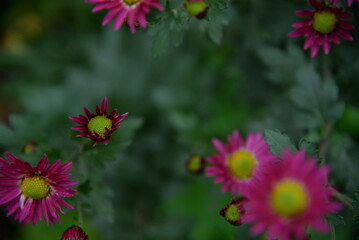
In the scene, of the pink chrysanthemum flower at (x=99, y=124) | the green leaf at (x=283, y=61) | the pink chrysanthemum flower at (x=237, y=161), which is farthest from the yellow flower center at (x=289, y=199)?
the green leaf at (x=283, y=61)

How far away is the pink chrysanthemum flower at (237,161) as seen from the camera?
1.99 metres

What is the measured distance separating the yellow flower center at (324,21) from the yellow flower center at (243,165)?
0.70 meters

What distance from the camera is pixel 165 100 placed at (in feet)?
10.8

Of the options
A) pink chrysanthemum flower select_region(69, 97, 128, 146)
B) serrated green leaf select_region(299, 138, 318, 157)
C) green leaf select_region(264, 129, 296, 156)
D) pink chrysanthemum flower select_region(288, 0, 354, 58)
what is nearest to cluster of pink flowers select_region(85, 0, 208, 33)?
pink chrysanthemum flower select_region(69, 97, 128, 146)

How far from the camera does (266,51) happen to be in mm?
2639

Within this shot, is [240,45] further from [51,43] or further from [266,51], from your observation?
[51,43]

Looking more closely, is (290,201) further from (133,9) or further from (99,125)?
(133,9)

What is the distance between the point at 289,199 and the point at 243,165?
2.57 ft

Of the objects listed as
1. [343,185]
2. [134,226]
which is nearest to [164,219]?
[134,226]

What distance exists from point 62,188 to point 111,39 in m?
2.22

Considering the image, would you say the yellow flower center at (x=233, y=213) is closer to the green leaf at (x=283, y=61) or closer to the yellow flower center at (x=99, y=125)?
the yellow flower center at (x=99, y=125)

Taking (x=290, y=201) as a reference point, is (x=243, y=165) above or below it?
above

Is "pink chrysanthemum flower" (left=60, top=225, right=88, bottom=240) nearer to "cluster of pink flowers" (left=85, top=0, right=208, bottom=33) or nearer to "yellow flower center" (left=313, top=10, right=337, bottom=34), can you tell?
"cluster of pink flowers" (left=85, top=0, right=208, bottom=33)

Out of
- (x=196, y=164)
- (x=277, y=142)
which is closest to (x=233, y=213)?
(x=277, y=142)
